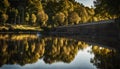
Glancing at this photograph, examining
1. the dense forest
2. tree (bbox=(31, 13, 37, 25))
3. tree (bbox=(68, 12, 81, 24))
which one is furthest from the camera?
tree (bbox=(68, 12, 81, 24))

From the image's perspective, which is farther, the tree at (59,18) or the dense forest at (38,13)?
the tree at (59,18)

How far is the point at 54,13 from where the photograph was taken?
95562 millimetres

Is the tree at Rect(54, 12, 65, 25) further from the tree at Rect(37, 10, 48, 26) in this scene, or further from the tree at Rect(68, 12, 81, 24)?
the tree at Rect(68, 12, 81, 24)

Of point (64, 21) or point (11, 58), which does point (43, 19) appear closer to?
point (64, 21)

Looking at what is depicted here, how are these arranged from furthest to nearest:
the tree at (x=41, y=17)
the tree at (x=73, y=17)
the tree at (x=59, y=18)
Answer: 1. the tree at (x=73, y=17)
2. the tree at (x=59, y=18)
3. the tree at (x=41, y=17)

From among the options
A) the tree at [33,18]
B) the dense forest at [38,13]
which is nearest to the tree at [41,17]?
the dense forest at [38,13]

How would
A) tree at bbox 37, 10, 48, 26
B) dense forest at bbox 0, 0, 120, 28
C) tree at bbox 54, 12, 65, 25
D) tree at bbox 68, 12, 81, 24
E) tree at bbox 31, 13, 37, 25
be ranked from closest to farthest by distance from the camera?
dense forest at bbox 0, 0, 120, 28 < tree at bbox 31, 13, 37, 25 < tree at bbox 37, 10, 48, 26 < tree at bbox 54, 12, 65, 25 < tree at bbox 68, 12, 81, 24

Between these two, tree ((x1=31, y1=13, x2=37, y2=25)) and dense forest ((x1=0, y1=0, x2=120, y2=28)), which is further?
tree ((x1=31, y1=13, x2=37, y2=25))

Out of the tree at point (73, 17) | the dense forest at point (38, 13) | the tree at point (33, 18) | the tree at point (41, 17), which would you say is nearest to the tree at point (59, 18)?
the dense forest at point (38, 13)

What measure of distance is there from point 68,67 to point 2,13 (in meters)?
62.6

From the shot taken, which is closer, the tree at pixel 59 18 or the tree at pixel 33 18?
the tree at pixel 33 18

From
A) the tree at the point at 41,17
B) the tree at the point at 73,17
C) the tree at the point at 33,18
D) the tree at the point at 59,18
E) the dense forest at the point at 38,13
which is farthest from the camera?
the tree at the point at 73,17

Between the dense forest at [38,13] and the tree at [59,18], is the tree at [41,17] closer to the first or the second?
the dense forest at [38,13]

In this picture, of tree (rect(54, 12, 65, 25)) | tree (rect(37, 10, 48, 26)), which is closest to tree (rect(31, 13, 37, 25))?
tree (rect(37, 10, 48, 26))
